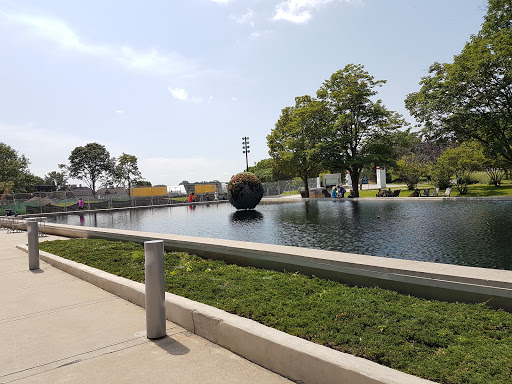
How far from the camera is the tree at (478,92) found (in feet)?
71.5

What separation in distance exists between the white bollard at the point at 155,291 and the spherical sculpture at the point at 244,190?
21.4 metres

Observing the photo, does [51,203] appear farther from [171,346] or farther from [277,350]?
[277,350]

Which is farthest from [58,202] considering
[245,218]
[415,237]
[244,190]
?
[415,237]

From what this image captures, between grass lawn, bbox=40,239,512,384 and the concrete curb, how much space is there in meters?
0.26

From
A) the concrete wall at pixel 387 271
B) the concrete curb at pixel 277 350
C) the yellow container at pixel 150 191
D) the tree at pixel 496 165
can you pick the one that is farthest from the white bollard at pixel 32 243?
the yellow container at pixel 150 191

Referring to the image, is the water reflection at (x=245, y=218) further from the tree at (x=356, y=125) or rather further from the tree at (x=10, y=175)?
the tree at (x=10, y=175)

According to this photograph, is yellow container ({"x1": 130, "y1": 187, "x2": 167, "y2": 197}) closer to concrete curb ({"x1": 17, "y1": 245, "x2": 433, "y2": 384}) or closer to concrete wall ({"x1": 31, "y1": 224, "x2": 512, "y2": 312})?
concrete wall ({"x1": 31, "y1": 224, "x2": 512, "y2": 312})

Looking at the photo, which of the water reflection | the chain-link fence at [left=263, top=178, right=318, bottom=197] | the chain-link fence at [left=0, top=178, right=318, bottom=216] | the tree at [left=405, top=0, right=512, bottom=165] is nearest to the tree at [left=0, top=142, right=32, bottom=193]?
the chain-link fence at [left=0, top=178, right=318, bottom=216]

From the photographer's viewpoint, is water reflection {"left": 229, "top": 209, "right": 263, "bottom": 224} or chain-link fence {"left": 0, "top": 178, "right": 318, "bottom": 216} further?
chain-link fence {"left": 0, "top": 178, "right": 318, "bottom": 216}

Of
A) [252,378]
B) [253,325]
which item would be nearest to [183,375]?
[252,378]

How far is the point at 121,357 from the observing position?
3.64 metres

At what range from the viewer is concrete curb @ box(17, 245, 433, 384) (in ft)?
8.96

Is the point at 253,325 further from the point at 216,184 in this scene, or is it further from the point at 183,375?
the point at 216,184

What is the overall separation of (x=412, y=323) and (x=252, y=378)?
5.78 ft
